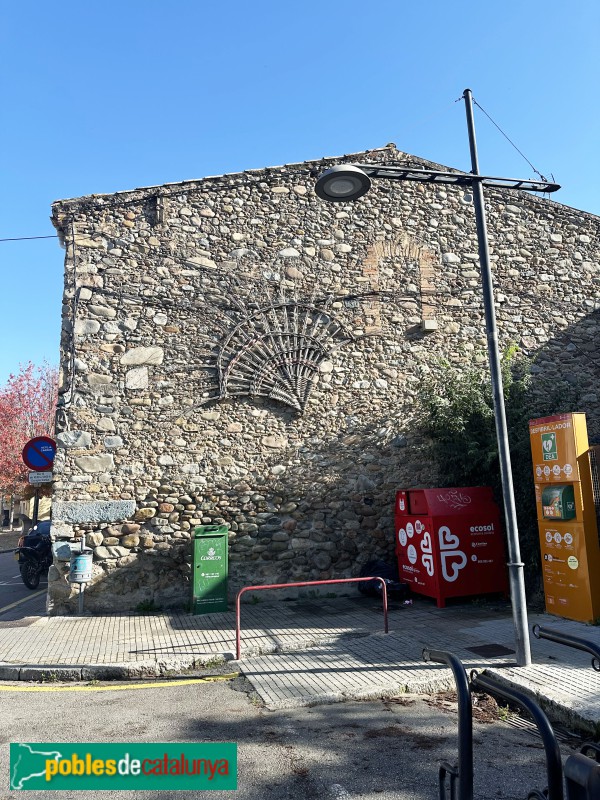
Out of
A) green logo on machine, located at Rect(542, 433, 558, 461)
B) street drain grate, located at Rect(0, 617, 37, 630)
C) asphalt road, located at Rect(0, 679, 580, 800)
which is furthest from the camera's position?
street drain grate, located at Rect(0, 617, 37, 630)

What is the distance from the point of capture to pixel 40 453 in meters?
9.29

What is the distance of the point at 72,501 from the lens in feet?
29.6

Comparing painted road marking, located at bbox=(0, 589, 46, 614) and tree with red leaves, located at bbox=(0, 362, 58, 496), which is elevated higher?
tree with red leaves, located at bbox=(0, 362, 58, 496)

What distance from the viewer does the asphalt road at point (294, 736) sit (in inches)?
139

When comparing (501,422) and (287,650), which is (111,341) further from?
(501,422)

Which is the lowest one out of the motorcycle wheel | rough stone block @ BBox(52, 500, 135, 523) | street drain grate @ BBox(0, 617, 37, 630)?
street drain grate @ BBox(0, 617, 37, 630)

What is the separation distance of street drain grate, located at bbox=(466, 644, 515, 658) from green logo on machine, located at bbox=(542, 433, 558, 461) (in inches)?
101

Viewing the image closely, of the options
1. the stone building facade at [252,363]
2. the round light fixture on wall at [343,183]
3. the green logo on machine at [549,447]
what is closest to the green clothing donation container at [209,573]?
the stone building facade at [252,363]

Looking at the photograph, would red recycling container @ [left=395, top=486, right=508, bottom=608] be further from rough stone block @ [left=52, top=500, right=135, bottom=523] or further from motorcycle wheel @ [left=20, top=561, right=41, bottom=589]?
motorcycle wheel @ [left=20, top=561, right=41, bottom=589]

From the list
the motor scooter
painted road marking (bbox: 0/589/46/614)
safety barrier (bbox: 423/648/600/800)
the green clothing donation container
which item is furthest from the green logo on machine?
the motor scooter

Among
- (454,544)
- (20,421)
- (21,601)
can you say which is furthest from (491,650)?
(20,421)

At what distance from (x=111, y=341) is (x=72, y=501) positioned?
2.66m

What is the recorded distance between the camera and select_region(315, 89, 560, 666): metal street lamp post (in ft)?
18.8

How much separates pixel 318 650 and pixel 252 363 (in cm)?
496
